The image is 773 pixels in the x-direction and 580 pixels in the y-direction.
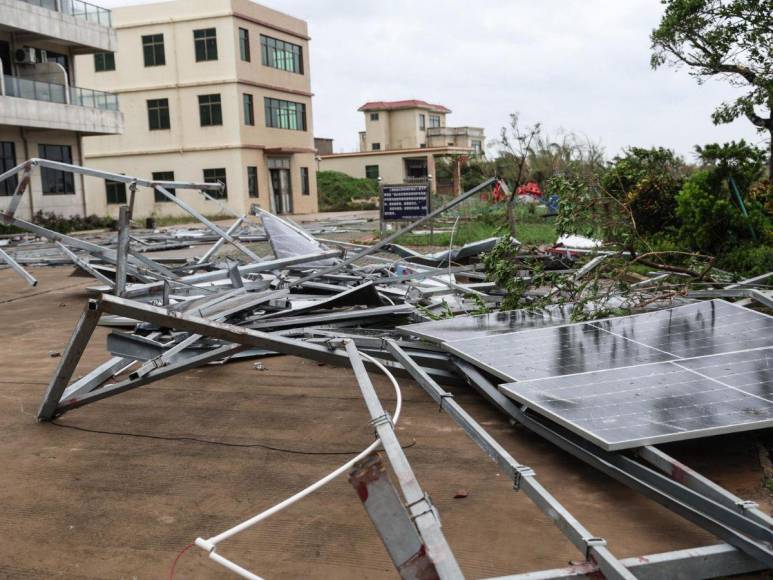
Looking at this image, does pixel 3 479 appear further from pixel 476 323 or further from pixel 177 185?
pixel 177 185

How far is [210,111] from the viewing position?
46031 millimetres

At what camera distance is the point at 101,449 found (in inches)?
213

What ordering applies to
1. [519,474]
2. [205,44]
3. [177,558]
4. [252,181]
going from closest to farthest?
1. [519,474]
2. [177,558]
3. [205,44]
4. [252,181]

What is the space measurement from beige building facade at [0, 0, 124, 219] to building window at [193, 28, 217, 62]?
253 inches

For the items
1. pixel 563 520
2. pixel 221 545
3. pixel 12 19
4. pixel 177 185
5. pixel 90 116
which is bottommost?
pixel 221 545

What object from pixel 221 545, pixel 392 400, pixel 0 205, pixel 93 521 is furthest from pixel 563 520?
pixel 0 205

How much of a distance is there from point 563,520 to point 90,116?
38173 mm

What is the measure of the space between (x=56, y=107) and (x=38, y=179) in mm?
3169

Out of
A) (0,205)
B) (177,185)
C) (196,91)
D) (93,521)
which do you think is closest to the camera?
(93,521)

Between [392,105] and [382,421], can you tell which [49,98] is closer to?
[382,421]

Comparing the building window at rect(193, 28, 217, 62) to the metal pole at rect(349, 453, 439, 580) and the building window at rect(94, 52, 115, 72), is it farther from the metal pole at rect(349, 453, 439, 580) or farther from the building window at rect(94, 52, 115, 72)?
the metal pole at rect(349, 453, 439, 580)

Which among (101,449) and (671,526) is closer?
(671,526)

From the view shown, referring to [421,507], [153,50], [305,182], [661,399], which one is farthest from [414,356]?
[305,182]

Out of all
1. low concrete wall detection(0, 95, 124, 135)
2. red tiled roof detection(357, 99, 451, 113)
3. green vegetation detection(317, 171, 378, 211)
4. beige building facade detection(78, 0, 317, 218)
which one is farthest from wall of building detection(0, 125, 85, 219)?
red tiled roof detection(357, 99, 451, 113)
